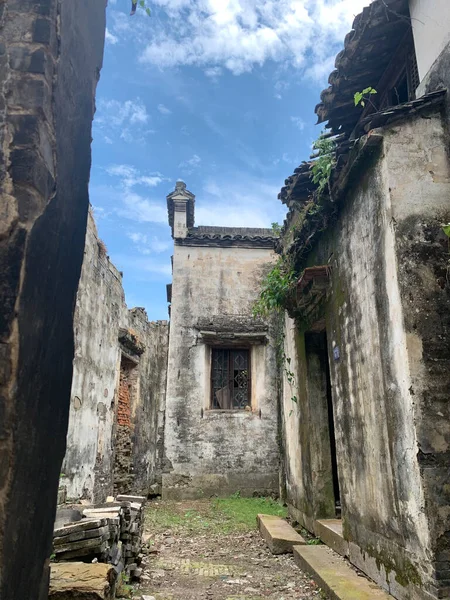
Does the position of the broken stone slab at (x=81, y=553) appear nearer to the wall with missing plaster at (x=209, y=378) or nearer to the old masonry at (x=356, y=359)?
the old masonry at (x=356, y=359)

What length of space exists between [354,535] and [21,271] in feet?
14.6

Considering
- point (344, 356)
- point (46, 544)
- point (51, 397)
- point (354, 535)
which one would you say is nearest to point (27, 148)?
point (51, 397)

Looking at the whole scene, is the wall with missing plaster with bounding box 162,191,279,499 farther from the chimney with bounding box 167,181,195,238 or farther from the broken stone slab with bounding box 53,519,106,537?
the broken stone slab with bounding box 53,519,106,537

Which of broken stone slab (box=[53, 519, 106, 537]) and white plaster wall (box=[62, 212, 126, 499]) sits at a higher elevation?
white plaster wall (box=[62, 212, 126, 499])

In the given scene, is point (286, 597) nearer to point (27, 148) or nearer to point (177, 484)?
point (27, 148)

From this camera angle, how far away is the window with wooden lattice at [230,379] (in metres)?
11.7

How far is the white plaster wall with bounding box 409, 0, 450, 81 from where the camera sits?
401 cm

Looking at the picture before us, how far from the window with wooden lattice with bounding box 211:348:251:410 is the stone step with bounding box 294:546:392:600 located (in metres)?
6.08

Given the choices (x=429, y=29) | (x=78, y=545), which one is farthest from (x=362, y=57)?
(x=78, y=545)

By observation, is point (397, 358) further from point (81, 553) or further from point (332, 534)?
point (81, 553)

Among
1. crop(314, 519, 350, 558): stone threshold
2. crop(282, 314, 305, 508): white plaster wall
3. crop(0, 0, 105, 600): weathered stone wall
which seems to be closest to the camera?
crop(0, 0, 105, 600): weathered stone wall

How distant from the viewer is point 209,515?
29.7 ft

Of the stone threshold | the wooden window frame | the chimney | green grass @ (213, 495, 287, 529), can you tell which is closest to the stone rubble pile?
the stone threshold

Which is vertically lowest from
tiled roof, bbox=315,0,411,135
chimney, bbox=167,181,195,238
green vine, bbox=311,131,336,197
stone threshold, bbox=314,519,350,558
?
stone threshold, bbox=314,519,350,558
